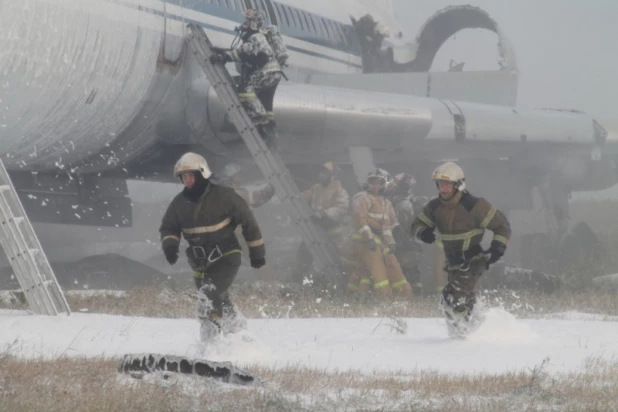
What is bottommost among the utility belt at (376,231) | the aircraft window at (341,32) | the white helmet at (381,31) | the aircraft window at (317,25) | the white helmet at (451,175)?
the white helmet at (451,175)

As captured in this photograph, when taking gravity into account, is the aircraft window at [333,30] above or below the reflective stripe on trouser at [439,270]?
above

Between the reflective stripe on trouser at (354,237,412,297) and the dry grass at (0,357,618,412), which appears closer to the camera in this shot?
the dry grass at (0,357,618,412)

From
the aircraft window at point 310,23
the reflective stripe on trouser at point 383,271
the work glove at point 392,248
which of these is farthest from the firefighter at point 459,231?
the aircraft window at point 310,23

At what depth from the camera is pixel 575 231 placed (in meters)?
22.8

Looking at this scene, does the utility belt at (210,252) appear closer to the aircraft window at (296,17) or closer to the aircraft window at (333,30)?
the aircraft window at (296,17)

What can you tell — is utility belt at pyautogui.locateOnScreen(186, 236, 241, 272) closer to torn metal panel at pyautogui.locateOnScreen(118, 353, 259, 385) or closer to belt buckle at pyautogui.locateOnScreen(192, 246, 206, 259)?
belt buckle at pyautogui.locateOnScreen(192, 246, 206, 259)

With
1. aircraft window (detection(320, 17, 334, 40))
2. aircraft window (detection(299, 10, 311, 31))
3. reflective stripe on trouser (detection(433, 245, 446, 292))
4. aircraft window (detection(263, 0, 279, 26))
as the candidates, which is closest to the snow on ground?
reflective stripe on trouser (detection(433, 245, 446, 292))

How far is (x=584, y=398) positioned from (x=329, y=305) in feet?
23.1

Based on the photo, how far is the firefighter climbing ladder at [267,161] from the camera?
14812 millimetres

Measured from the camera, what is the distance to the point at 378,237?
15266 mm

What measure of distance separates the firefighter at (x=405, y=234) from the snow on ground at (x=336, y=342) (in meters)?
5.22

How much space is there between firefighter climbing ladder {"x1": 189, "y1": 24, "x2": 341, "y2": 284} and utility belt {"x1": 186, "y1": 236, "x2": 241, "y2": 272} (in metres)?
6.29

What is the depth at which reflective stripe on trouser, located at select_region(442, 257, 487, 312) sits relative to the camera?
30.6 ft

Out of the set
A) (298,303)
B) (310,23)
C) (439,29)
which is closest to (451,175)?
(298,303)
